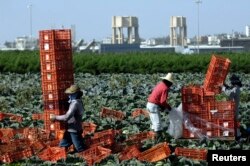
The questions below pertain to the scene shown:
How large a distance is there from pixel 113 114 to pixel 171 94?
471cm

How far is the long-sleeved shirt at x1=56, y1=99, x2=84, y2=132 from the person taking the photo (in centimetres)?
1020

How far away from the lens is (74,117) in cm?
1030

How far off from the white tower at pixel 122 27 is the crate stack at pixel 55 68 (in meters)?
128

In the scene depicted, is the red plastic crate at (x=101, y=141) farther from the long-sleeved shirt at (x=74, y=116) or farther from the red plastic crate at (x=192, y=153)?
the red plastic crate at (x=192, y=153)

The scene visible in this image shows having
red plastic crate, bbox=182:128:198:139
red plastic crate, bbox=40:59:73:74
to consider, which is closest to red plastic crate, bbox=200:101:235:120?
red plastic crate, bbox=182:128:198:139

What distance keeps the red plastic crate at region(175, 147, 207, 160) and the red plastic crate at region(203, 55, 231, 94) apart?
2229 mm

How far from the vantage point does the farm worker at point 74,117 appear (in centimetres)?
1021

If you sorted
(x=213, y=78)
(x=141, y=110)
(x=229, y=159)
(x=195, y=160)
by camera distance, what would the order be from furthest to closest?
(x=141, y=110) < (x=213, y=78) < (x=195, y=160) < (x=229, y=159)

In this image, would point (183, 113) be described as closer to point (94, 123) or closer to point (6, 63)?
point (94, 123)

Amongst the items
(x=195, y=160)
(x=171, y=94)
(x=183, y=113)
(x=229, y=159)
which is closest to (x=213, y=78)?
(x=183, y=113)

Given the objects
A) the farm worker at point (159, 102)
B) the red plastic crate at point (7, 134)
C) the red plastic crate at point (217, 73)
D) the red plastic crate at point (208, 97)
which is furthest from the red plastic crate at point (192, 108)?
the red plastic crate at point (7, 134)

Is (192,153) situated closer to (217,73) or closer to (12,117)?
(217,73)

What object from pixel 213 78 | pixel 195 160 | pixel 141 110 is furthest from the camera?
pixel 141 110

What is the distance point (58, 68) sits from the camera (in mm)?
11391
